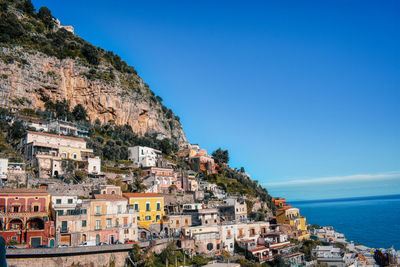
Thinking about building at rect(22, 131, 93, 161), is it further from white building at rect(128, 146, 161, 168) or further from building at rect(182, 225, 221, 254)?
building at rect(182, 225, 221, 254)

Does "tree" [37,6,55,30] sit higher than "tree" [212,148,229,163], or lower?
higher

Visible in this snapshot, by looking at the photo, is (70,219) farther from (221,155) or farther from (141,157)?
(221,155)

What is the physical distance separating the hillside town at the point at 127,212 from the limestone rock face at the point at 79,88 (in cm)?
1344

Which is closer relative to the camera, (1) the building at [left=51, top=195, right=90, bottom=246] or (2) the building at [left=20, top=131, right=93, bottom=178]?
(1) the building at [left=51, top=195, right=90, bottom=246]

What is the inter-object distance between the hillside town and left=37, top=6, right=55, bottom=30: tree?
40.8m

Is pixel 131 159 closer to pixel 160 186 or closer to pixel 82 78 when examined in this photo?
pixel 160 186

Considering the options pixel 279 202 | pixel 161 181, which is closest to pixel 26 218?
pixel 161 181

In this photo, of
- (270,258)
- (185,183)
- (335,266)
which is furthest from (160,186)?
(335,266)

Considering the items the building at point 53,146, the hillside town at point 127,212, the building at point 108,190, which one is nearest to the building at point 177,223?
the hillside town at point 127,212

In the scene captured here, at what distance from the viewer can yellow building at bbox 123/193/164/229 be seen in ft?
151

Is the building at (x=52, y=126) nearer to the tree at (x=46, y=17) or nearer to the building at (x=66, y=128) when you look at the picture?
the building at (x=66, y=128)

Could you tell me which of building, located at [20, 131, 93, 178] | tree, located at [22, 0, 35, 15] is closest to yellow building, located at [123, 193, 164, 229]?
building, located at [20, 131, 93, 178]

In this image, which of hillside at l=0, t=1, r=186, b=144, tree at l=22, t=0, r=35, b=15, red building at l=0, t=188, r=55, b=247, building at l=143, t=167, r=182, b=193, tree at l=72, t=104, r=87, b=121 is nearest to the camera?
red building at l=0, t=188, r=55, b=247

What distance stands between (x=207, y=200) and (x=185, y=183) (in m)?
7.20
